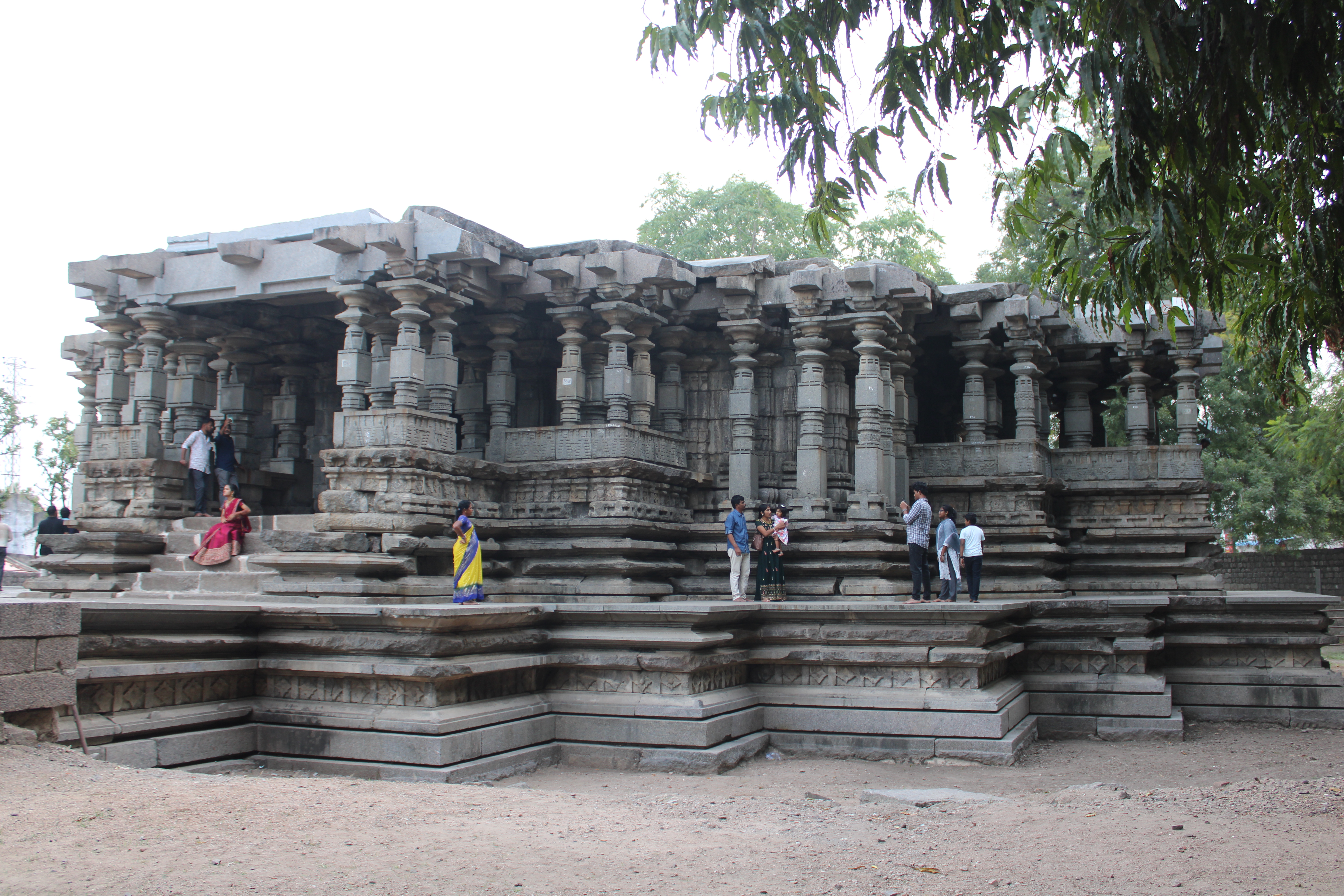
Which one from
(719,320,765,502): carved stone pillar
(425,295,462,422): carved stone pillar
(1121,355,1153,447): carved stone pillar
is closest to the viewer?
(425,295,462,422): carved stone pillar

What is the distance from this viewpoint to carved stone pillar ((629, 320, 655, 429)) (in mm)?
12867

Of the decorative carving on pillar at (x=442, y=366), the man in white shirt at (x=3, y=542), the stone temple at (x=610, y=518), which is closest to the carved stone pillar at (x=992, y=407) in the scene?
the stone temple at (x=610, y=518)

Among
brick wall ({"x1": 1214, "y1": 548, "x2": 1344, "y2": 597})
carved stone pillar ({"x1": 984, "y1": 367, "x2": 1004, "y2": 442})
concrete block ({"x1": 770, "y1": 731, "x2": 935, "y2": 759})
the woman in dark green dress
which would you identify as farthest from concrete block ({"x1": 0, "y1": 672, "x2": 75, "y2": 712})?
brick wall ({"x1": 1214, "y1": 548, "x2": 1344, "y2": 597})

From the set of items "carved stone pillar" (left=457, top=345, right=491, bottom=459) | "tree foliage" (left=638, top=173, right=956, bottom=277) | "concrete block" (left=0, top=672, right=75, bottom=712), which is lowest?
"concrete block" (left=0, top=672, right=75, bottom=712)

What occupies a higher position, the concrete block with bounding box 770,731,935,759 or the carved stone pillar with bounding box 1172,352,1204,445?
the carved stone pillar with bounding box 1172,352,1204,445

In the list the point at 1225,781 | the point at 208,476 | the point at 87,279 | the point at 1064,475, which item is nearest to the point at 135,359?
the point at 87,279

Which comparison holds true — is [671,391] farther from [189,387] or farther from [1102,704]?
[1102,704]

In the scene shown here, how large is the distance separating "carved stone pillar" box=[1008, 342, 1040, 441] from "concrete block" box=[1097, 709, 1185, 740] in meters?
5.01

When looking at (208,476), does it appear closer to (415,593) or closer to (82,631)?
(415,593)

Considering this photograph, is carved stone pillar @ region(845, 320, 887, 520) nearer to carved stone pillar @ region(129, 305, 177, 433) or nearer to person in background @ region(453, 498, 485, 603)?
person in background @ region(453, 498, 485, 603)

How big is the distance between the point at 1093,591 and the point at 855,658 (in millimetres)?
6250

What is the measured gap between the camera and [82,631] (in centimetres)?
642

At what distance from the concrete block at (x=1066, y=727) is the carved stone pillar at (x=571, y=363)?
228 inches

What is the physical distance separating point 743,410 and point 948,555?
3.28 meters
